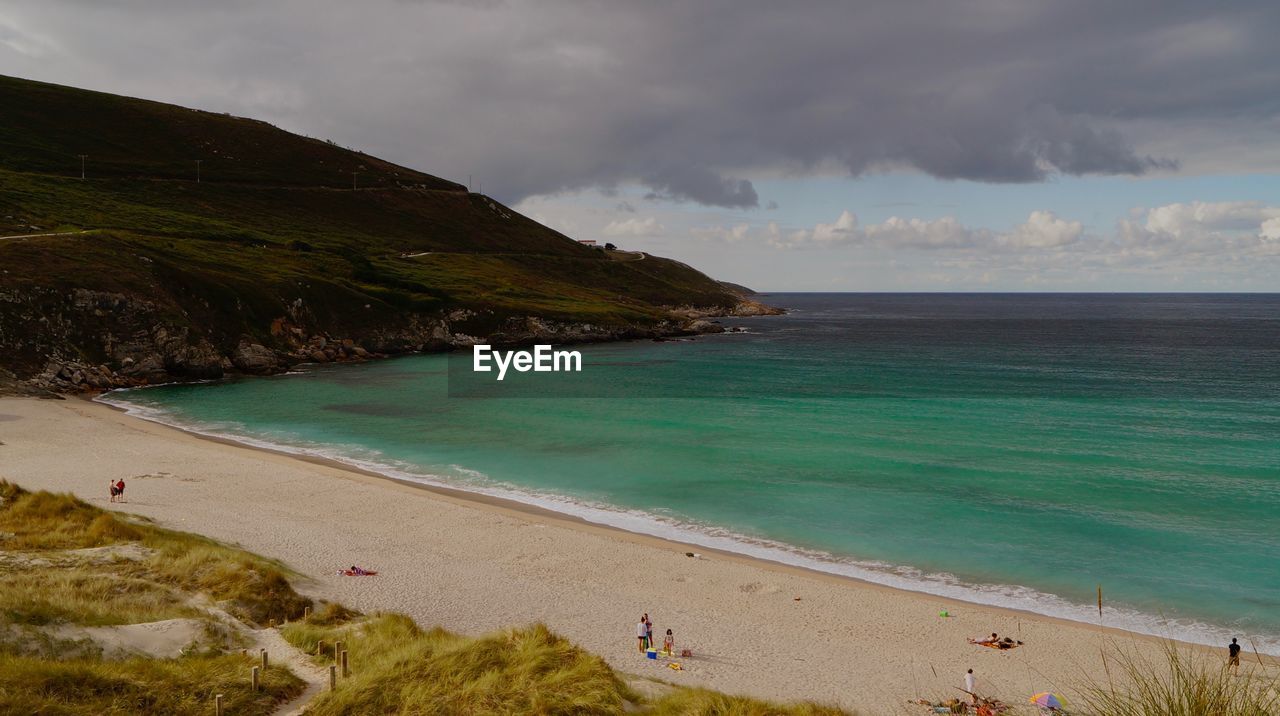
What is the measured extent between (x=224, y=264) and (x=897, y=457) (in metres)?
90.9

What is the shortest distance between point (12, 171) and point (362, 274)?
71.0 metres

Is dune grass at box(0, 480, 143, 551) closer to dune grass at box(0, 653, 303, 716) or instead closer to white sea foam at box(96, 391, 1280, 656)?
dune grass at box(0, 653, 303, 716)

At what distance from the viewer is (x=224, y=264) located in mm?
94625

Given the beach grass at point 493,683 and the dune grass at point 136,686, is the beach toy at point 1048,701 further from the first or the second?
the dune grass at point 136,686

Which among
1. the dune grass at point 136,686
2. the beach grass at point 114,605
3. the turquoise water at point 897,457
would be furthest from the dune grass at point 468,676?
the turquoise water at point 897,457

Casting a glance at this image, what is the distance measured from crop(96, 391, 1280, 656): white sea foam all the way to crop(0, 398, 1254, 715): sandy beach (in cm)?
97

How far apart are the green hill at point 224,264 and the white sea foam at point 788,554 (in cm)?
3402

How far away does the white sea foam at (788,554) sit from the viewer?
22141 mm

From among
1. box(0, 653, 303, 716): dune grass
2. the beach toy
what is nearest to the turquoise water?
the beach toy

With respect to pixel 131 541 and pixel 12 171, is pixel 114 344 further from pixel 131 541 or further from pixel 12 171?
pixel 12 171

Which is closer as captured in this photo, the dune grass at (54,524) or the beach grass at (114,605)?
the beach grass at (114,605)

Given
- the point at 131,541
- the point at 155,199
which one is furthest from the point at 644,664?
the point at 155,199

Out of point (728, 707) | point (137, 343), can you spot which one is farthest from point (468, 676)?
point (137, 343)

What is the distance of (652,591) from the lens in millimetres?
24797
